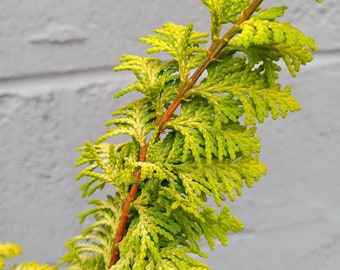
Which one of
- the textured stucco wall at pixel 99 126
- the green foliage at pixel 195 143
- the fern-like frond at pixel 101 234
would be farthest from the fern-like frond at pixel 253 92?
the textured stucco wall at pixel 99 126

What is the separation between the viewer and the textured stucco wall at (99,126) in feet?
2.19

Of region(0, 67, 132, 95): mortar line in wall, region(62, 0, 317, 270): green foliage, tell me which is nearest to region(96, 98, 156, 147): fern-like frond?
region(62, 0, 317, 270): green foliage

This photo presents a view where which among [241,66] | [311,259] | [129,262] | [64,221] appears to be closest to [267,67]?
[241,66]

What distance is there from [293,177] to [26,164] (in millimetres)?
434

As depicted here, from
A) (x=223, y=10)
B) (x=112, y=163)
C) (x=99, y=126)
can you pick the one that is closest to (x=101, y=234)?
(x=112, y=163)

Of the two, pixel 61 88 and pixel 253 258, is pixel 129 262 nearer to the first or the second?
pixel 61 88

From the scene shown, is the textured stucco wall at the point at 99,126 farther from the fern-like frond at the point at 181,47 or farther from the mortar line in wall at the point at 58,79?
the fern-like frond at the point at 181,47

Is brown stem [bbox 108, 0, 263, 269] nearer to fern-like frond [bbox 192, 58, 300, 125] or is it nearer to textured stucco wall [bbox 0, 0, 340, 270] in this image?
fern-like frond [bbox 192, 58, 300, 125]

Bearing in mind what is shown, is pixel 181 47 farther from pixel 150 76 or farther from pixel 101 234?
pixel 101 234

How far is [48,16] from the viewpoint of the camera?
2.15 ft

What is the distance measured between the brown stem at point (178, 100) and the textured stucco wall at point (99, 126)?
0.39 meters

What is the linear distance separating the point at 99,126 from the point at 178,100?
1.36 feet

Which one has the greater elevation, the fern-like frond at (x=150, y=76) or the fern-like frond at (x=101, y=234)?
the fern-like frond at (x=150, y=76)

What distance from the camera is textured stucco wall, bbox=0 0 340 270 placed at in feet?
2.19
